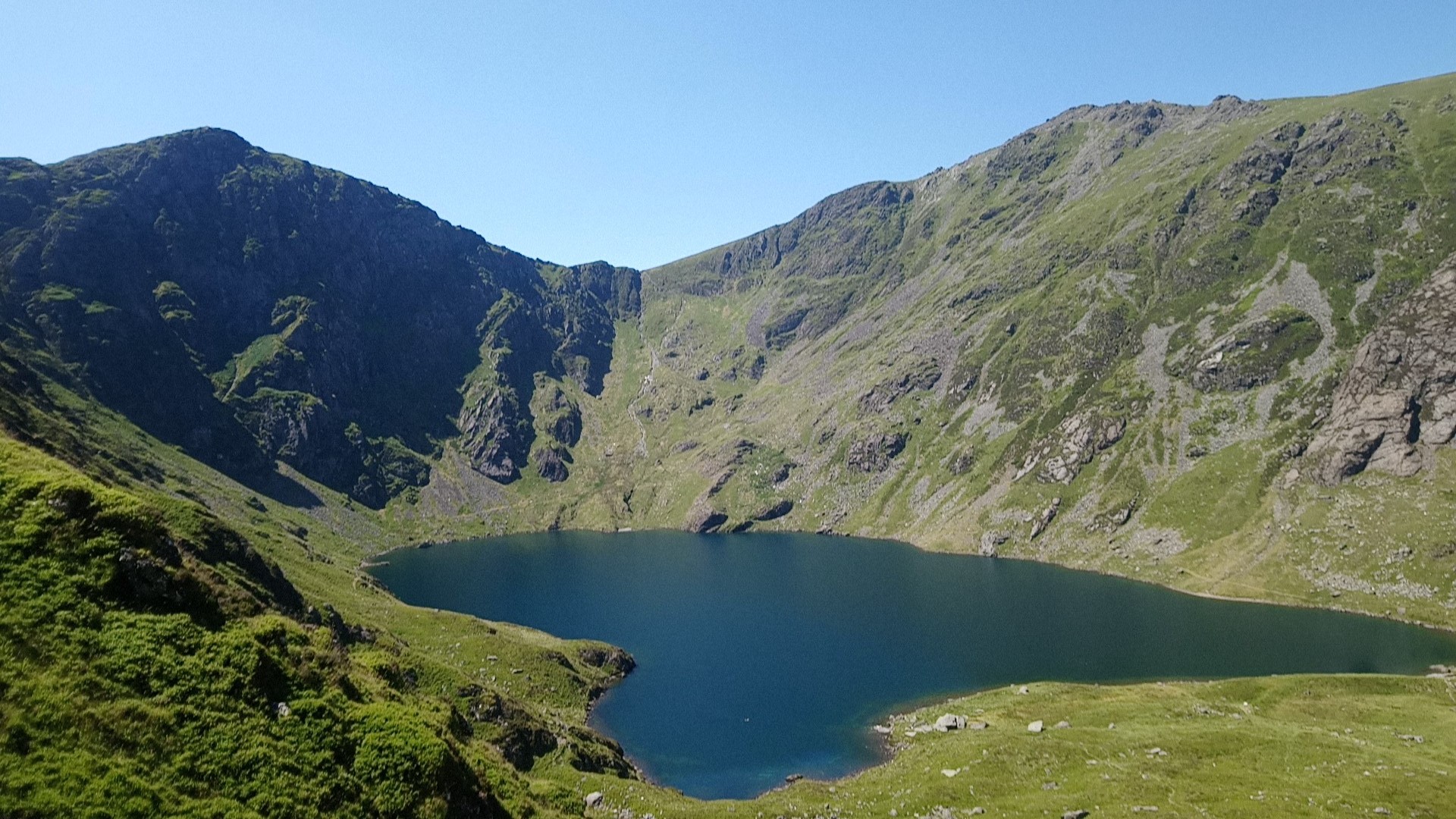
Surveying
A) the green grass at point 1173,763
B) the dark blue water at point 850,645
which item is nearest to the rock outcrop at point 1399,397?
the dark blue water at point 850,645

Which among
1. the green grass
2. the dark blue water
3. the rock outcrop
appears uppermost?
the rock outcrop

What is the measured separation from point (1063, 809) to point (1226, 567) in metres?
146

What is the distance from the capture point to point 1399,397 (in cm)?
17200

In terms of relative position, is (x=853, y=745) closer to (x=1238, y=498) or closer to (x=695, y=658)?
(x=695, y=658)

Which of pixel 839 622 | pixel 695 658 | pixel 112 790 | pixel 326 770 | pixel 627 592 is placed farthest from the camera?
pixel 627 592

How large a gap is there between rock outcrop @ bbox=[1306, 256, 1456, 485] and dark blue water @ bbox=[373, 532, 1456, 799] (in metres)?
56.6

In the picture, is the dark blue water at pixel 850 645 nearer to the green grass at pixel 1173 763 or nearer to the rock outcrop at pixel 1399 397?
the green grass at pixel 1173 763

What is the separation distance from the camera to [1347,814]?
49.7 m

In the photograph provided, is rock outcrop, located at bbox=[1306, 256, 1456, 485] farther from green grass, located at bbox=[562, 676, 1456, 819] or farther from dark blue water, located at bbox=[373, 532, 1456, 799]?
green grass, located at bbox=[562, 676, 1456, 819]

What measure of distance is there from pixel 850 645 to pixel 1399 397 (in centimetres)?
15870

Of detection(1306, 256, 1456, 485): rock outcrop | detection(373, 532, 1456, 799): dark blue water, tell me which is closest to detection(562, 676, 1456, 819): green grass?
detection(373, 532, 1456, 799): dark blue water

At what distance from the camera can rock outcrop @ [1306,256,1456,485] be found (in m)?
166

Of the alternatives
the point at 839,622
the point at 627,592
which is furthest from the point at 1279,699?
the point at 627,592

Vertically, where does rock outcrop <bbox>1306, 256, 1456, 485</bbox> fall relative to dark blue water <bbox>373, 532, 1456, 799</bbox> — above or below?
above
